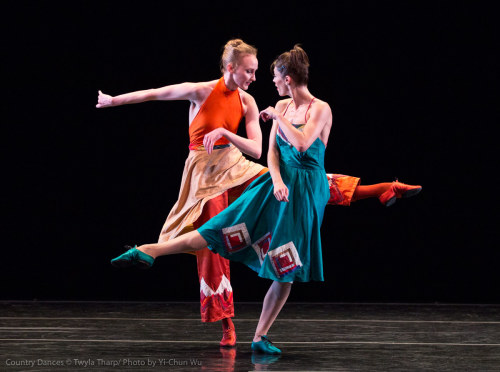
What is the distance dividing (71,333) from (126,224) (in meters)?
1.80

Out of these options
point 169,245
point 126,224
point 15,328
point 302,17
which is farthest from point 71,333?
point 302,17

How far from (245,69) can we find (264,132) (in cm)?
205

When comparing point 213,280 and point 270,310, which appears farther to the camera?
point 213,280

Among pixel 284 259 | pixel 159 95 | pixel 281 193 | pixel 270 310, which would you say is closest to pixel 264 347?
pixel 270 310

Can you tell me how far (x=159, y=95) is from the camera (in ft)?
10.7

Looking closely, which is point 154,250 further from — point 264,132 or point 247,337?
point 264,132

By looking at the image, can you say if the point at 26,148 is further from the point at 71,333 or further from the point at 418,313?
the point at 418,313

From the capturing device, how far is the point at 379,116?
5.32 m

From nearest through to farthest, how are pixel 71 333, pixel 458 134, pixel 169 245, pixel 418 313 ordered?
pixel 169 245
pixel 71 333
pixel 418 313
pixel 458 134

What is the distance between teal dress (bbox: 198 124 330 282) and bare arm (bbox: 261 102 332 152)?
68 millimetres

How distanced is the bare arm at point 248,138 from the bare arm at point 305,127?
238mm

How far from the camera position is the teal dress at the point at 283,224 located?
9.45 ft

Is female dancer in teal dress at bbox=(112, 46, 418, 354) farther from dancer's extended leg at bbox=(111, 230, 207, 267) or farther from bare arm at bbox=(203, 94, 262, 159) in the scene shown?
bare arm at bbox=(203, 94, 262, 159)

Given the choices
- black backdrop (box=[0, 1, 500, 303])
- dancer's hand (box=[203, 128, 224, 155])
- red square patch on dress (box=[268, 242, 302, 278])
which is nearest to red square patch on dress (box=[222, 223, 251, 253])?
red square patch on dress (box=[268, 242, 302, 278])
